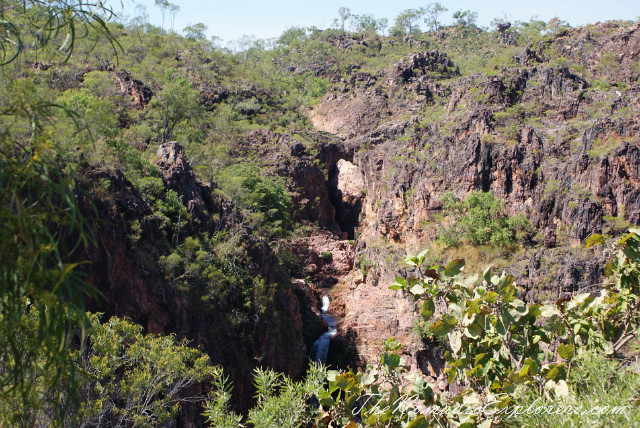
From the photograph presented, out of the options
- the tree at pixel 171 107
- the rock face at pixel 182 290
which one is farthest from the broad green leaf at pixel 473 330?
the tree at pixel 171 107

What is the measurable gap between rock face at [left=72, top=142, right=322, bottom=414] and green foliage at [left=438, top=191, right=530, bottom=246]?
9.64 metres

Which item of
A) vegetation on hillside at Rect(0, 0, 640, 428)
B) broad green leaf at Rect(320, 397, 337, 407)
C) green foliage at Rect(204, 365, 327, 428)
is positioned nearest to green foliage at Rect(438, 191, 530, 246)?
vegetation on hillside at Rect(0, 0, 640, 428)

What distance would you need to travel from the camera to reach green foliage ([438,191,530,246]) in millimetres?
25156

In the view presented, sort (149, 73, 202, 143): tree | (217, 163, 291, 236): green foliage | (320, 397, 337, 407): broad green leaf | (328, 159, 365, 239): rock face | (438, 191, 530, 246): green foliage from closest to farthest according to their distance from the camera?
1. (320, 397, 337, 407): broad green leaf
2. (438, 191, 530, 246): green foliage
3. (217, 163, 291, 236): green foliage
4. (149, 73, 202, 143): tree
5. (328, 159, 365, 239): rock face

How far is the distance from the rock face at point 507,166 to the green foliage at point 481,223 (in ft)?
3.56

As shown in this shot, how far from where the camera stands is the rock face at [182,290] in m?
13.5

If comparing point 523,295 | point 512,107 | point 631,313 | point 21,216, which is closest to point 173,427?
point 631,313

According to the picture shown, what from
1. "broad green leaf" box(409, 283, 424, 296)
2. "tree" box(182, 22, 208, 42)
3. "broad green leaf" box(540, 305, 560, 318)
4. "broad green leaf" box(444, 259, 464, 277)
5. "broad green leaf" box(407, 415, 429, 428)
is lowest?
"broad green leaf" box(407, 415, 429, 428)

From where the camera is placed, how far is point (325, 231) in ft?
118

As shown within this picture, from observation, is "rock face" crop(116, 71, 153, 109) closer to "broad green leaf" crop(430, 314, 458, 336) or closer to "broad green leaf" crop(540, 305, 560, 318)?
"broad green leaf" crop(430, 314, 458, 336)

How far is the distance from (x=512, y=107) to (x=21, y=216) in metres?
33.7

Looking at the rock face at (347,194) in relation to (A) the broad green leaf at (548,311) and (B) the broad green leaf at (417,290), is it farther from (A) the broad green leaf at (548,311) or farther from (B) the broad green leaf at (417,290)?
(B) the broad green leaf at (417,290)

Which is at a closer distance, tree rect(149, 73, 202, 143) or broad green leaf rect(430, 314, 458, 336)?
broad green leaf rect(430, 314, 458, 336)

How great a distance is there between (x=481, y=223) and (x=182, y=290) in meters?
16.4
